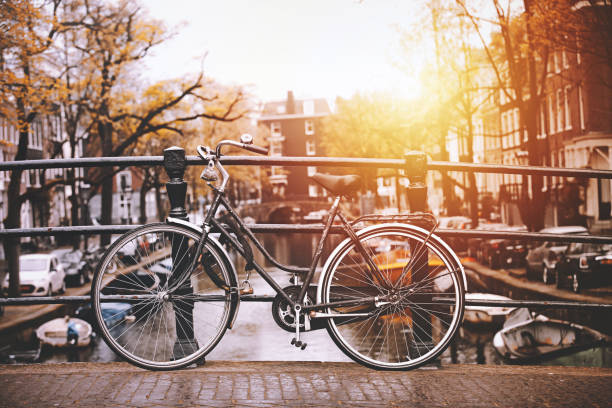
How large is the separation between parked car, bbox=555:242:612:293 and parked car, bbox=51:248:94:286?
19.3m

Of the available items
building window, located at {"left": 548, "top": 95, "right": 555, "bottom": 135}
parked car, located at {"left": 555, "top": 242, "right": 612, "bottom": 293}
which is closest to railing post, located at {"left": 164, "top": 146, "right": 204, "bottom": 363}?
parked car, located at {"left": 555, "top": 242, "right": 612, "bottom": 293}

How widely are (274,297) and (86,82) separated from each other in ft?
77.4

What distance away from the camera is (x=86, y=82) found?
81.9 ft

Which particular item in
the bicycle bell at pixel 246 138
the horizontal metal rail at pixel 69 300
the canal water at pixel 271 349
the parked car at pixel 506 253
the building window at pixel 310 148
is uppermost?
the building window at pixel 310 148

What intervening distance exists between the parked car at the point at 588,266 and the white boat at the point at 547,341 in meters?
1.93

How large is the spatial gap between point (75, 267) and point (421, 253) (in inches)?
1066

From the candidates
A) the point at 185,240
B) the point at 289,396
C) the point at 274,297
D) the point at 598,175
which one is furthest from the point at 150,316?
the point at 598,175

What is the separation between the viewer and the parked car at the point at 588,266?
731 inches

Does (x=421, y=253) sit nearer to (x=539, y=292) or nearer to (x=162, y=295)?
(x=162, y=295)

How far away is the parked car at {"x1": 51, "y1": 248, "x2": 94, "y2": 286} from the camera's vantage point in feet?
91.9

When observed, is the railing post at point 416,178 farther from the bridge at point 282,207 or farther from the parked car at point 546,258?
the bridge at point 282,207

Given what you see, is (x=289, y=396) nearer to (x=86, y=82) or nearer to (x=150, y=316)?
(x=150, y=316)

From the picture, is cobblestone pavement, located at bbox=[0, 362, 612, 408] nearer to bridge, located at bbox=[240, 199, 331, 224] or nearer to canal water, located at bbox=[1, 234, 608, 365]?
canal water, located at bbox=[1, 234, 608, 365]

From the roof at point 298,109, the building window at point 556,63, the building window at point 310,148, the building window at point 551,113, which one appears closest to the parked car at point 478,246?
the building window at point 556,63
